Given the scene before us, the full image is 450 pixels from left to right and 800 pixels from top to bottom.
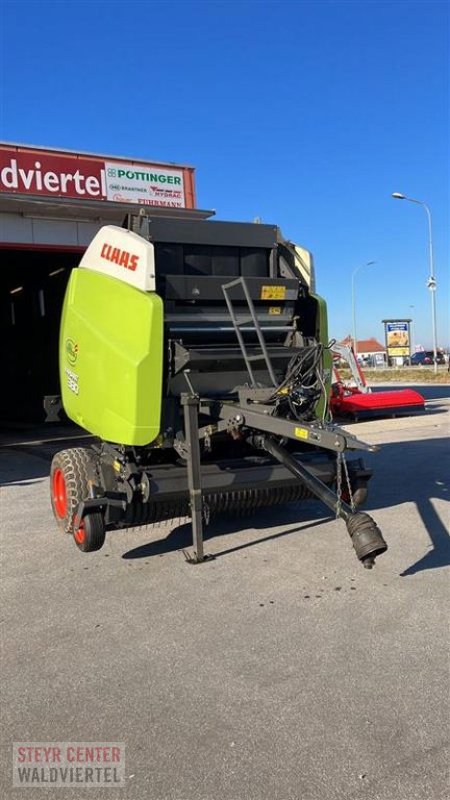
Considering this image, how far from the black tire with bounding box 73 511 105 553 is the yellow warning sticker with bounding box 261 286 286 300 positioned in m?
2.37

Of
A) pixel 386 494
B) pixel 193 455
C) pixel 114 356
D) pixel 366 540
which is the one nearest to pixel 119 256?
pixel 114 356

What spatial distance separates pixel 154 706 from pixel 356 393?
13.1 metres

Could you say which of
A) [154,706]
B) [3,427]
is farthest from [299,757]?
[3,427]

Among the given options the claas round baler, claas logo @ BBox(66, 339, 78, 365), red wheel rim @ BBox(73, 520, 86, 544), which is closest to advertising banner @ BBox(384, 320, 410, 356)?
the claas round baler

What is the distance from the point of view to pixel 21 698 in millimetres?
3035

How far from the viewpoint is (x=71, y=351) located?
550 centimetres

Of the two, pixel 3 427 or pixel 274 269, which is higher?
pixel 274 269

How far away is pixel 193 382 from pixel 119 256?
1.17 m

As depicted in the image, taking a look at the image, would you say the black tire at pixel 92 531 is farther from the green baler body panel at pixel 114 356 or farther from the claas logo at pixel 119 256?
the claas logo at pixel 119 256

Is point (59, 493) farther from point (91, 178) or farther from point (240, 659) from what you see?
point (91, 178)

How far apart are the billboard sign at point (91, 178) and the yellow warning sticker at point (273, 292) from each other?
6.67 metres

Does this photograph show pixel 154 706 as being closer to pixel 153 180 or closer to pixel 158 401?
pixel 158 401

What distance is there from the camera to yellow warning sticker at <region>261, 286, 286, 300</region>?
552 centimetres

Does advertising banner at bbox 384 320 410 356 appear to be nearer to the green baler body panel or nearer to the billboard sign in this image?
the billboard sign
